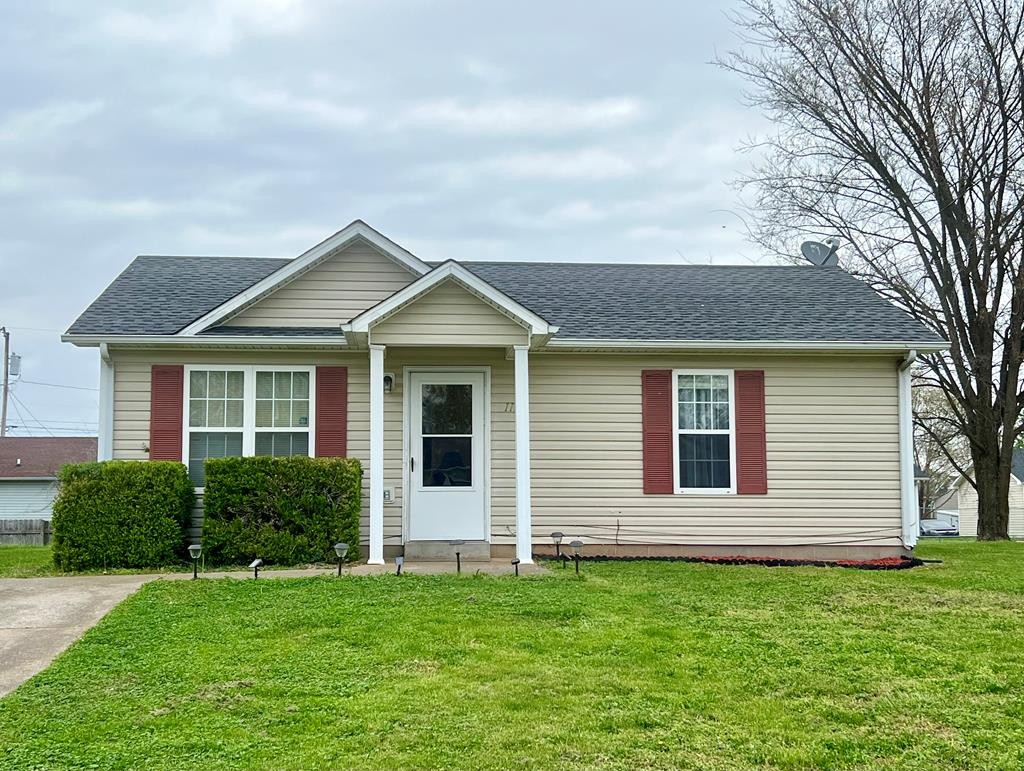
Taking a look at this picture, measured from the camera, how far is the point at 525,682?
4988 millimetres

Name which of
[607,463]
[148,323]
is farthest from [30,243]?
[607,463]

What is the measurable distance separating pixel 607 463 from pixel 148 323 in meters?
5.80

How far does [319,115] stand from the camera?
17875mm

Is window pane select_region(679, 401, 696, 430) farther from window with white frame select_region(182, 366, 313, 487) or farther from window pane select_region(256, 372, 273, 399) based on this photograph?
window pane select_region(256, 372, 273, 399)

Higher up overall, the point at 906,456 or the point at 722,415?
the point at 722,415

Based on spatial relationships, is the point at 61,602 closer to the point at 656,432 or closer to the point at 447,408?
the point at 447,408

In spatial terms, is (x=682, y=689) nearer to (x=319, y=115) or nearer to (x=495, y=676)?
(x=495, y=676)

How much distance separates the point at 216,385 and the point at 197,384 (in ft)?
0.72

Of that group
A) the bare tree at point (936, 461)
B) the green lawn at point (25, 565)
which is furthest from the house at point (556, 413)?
the bare tree at point (936, 461)

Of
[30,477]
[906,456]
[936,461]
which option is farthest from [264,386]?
[936,461]

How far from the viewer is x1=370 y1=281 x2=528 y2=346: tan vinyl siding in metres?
9.61

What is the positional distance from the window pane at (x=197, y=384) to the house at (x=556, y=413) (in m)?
0.03

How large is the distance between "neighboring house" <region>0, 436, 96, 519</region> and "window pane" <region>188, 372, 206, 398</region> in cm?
2208

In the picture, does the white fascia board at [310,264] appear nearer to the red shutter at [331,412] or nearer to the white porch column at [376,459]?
the red shutter at [331,412]
